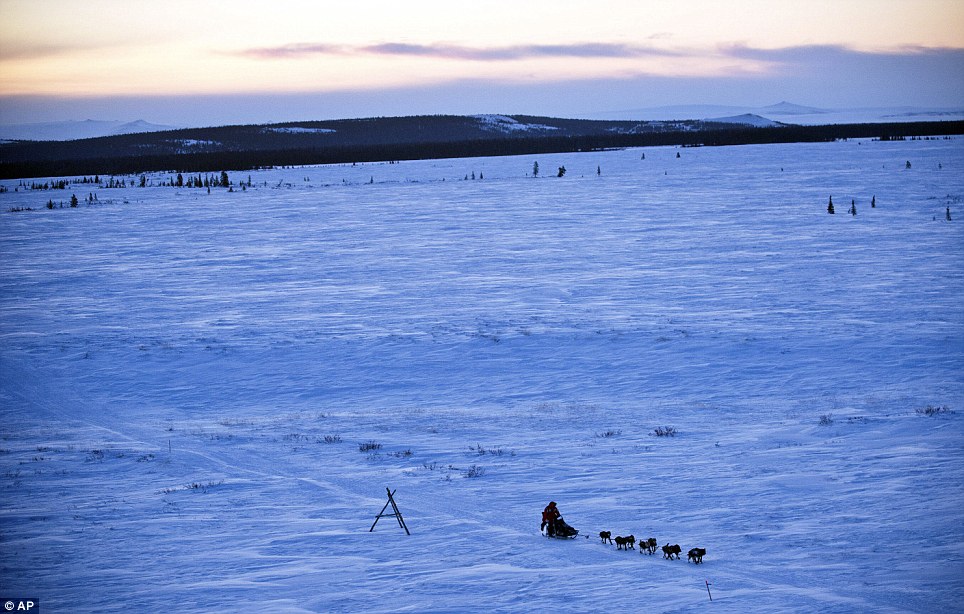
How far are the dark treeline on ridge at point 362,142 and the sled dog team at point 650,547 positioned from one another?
73.8 m

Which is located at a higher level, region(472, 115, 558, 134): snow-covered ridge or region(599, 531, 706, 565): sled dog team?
region(472, 115, 558, 134): snow-covered ridge

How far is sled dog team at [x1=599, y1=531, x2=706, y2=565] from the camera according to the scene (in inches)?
353

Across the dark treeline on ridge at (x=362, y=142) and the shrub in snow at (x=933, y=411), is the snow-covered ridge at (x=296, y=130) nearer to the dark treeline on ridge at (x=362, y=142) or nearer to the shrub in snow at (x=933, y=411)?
the dark treeline on ridge at (x=362, y=142)

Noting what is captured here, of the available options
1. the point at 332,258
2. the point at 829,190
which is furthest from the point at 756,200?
the point at 332,258

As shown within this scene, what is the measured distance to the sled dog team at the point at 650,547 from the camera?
8977 mm

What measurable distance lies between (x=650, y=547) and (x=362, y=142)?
158 m

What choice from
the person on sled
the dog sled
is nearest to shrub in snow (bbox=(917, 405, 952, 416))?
the dog sled

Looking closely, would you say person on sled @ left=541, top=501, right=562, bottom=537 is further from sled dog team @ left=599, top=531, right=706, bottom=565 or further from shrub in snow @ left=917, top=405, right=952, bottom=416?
shrub in snow @ left=917, top=405, right=952, bottom=416

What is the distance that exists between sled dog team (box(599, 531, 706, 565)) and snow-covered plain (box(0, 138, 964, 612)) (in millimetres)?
152

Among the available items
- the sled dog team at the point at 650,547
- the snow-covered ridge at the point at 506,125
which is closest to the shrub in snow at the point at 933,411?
the sled dog team at the point at 650,547

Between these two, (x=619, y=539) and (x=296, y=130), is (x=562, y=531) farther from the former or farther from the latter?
(x=296, y=130)

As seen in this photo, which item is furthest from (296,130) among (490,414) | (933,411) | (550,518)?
(550,518)

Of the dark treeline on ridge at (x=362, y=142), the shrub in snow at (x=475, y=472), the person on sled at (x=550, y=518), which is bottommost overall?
the shrub in snow at (x=475, y=472)

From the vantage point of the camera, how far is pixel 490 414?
50.5 feet
